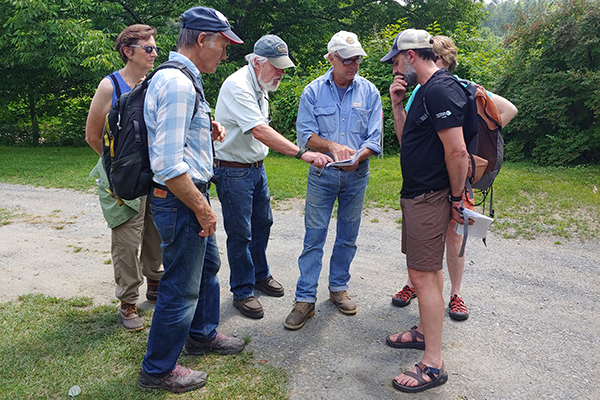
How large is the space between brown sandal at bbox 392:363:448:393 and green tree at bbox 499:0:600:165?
950 centimetres

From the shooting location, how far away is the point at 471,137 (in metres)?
2.93

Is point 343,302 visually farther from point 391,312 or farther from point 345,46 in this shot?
point 345,46

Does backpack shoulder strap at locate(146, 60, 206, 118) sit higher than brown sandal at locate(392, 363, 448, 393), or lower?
higher

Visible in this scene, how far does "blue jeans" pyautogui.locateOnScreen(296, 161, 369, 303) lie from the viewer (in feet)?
12.4

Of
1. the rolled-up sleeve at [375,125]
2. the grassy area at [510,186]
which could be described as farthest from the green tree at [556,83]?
the rolled-up sleeve at [375,125]

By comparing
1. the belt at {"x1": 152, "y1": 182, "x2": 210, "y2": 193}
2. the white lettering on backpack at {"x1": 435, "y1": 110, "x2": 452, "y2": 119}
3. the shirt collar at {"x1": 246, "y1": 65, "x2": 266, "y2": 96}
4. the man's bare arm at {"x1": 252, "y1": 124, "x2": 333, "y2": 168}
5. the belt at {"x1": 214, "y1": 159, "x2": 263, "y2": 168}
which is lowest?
the belt at {"x1": 214, "y1": 159, "x2": 263, "y2": 168}


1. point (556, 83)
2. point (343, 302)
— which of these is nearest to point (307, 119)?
point (343, 302)

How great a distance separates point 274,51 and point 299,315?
6.81ft

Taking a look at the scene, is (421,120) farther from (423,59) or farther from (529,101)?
(529,101)

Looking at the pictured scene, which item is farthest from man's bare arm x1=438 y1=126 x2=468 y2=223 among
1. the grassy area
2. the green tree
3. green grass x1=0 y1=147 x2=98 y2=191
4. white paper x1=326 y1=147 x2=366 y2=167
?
the green tree

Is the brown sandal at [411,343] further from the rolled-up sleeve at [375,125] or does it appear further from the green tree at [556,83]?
the green tree at [556,83]

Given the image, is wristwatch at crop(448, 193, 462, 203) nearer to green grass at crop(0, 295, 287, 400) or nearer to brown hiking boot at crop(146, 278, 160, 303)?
green grass at crop(0, 295, 287, 400)

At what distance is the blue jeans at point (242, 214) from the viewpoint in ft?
12.3

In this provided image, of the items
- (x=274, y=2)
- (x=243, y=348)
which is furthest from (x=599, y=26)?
(x=274, y=2)
